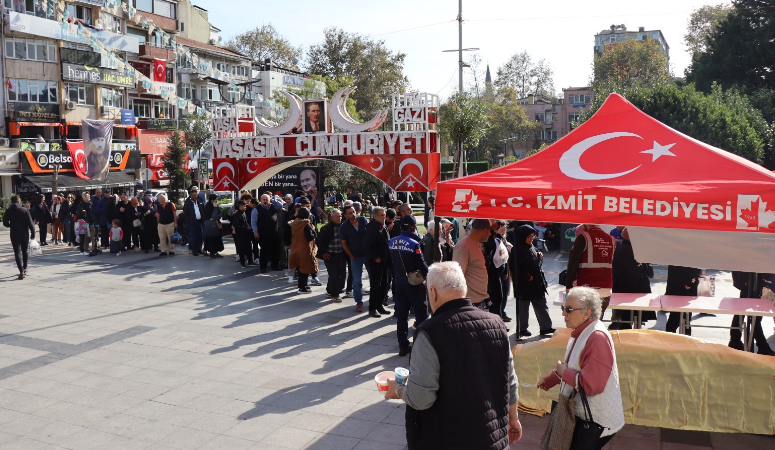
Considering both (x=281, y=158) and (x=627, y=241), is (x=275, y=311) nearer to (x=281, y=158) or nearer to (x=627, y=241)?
(x=627, y=241)

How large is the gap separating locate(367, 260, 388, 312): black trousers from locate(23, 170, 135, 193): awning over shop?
32.4m

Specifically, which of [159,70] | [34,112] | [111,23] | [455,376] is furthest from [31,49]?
[455,376]

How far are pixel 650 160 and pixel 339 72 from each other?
47.7 metres

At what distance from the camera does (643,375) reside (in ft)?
18.5

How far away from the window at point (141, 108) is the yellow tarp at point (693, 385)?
1983 inches

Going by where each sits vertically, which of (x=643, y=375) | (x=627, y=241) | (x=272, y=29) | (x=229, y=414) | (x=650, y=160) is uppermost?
(x=272, y=29)

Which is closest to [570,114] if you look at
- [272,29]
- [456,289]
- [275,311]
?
[272,29]

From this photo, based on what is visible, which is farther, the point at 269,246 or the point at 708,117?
the point at 708,117

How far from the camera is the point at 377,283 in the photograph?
34.3 feet

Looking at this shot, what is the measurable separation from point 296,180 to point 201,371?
47.2 ft

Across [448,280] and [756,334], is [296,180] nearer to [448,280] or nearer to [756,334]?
[756,334]

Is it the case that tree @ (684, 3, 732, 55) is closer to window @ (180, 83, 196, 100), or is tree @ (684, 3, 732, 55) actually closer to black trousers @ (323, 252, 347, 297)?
window @ (180, 83, 196, 100)

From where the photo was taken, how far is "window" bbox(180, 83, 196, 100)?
194 ft

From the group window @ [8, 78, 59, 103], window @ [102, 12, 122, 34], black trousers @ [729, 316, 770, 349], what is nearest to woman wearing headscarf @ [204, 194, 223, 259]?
black trousers @ [729, 316, 770, 349]
